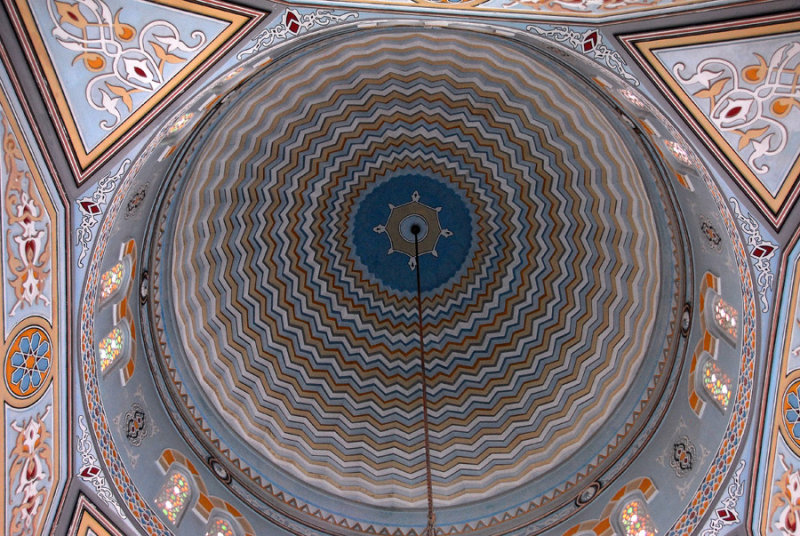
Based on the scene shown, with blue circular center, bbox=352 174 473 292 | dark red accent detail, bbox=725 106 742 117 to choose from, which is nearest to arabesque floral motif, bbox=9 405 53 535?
dark red accent detail, bbox=725 106 742 117

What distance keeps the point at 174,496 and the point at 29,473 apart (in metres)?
3.53

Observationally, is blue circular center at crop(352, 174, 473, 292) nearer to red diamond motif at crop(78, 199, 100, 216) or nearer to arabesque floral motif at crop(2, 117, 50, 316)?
red diamond motif at crop(78, 199, 100, 216)

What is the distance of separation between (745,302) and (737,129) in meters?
2.65

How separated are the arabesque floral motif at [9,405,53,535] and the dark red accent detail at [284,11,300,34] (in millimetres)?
4860

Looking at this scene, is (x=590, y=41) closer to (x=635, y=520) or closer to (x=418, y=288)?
(x=418, y=288)

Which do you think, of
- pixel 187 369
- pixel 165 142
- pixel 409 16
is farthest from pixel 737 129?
pixel 187 369

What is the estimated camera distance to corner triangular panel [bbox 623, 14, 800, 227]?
19.1ft

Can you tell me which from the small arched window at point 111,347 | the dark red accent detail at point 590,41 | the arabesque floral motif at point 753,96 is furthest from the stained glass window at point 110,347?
the arabesque floral motif at point 753,96

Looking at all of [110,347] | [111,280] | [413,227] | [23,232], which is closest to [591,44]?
[23,232]

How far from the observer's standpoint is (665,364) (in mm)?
11102

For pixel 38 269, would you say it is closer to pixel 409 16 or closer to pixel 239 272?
pixel 409 16

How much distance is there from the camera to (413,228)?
14.3m

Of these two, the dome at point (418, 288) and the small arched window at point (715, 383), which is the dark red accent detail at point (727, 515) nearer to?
the dome at point (418, 288)

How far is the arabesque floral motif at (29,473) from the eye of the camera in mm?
6742
